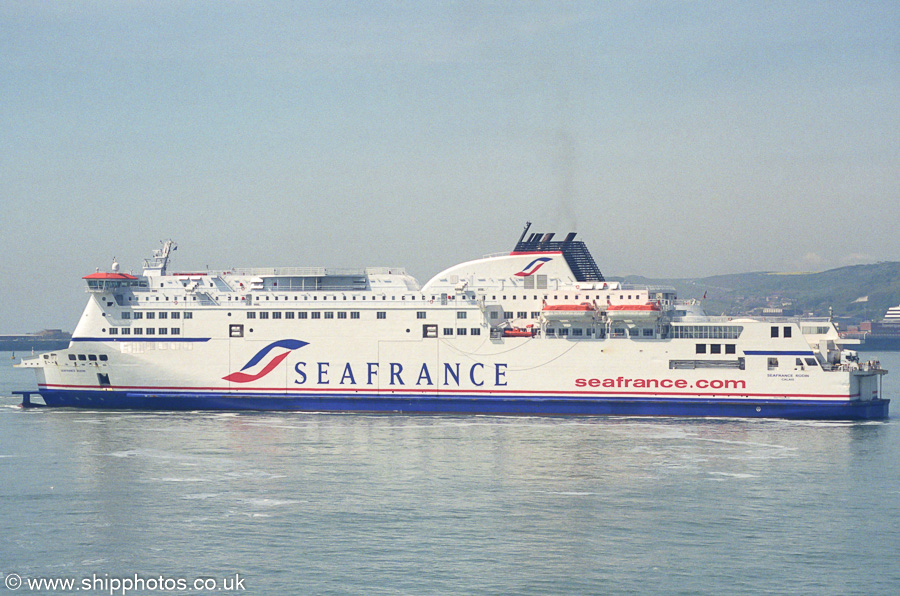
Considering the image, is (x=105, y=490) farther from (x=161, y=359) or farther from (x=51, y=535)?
(x=161, y=359)

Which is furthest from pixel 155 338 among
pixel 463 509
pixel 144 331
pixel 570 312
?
pixel 463 509

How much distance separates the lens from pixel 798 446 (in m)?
32.7

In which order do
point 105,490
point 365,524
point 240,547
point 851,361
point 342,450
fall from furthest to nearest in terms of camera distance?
point 851,361
point 342,450
point 105,490
point 365,524
point 240,547

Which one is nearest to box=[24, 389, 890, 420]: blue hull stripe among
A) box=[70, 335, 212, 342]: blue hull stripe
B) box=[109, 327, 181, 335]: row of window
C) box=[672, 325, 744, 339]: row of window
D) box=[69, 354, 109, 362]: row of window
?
box=[69, 354, 109, 362]: row of window

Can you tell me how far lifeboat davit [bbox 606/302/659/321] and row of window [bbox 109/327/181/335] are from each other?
66.7 ft

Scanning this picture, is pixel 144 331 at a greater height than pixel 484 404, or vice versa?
pixel 144 331

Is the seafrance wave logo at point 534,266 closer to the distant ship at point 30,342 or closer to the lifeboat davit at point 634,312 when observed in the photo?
the lifeboat davit at point 634,312

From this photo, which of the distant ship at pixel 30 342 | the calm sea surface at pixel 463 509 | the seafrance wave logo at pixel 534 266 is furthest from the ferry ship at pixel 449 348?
the distant ship at pixel 30 342

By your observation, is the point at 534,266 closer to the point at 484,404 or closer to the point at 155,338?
the point at 484,404

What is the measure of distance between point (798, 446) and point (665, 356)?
8495mm

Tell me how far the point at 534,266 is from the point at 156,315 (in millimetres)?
18199

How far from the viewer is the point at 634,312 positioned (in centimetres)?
4016

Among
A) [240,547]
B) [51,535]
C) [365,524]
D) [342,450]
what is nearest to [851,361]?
[342,450]

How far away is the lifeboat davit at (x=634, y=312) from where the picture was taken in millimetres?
40000
